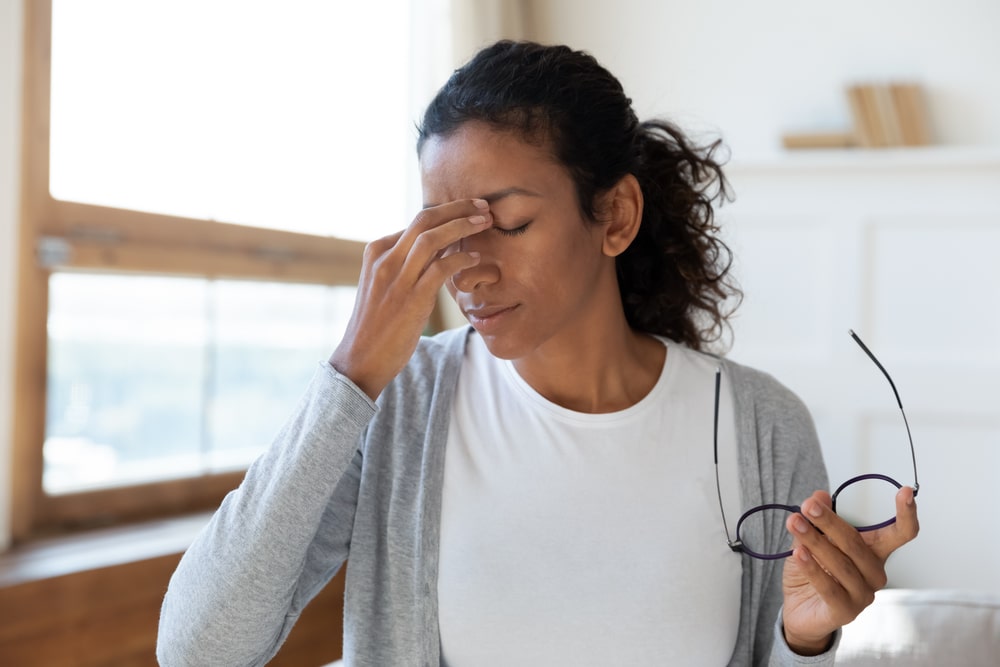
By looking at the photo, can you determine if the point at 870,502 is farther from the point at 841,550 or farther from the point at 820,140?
the point at 841,550

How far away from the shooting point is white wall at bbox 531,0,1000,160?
3.40 metres

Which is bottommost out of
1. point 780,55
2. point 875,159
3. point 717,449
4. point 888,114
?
point 717,449

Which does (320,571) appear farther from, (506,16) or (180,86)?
(506,16)

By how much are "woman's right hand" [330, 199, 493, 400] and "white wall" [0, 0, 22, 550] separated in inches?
45.7

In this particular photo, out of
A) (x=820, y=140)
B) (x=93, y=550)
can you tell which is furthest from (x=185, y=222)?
(x=820, y=140)

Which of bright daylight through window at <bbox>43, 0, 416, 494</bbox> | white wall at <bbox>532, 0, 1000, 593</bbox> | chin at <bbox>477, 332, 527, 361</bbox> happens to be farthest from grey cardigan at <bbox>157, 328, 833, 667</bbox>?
white wall at <bbox>532, 0, 1000, 593</bbox>

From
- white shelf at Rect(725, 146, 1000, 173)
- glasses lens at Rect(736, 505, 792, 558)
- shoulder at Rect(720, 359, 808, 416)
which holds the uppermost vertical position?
white shelf at Rect(725, 146, 1000, 173)

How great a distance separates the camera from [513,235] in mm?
1199

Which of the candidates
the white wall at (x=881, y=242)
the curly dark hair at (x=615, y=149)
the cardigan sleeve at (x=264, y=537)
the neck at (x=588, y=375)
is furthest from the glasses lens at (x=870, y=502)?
the cardigan sleeve at (x=264, y=537)

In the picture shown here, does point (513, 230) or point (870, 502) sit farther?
point (870, 502)

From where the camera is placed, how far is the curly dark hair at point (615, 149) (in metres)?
1.24

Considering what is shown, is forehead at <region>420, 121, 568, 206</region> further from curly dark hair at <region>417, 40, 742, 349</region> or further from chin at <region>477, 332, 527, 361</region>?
chin at <region>477, 332, 527, 361</region>

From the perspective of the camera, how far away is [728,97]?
367cm

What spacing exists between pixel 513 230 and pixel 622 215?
22 centimetres
